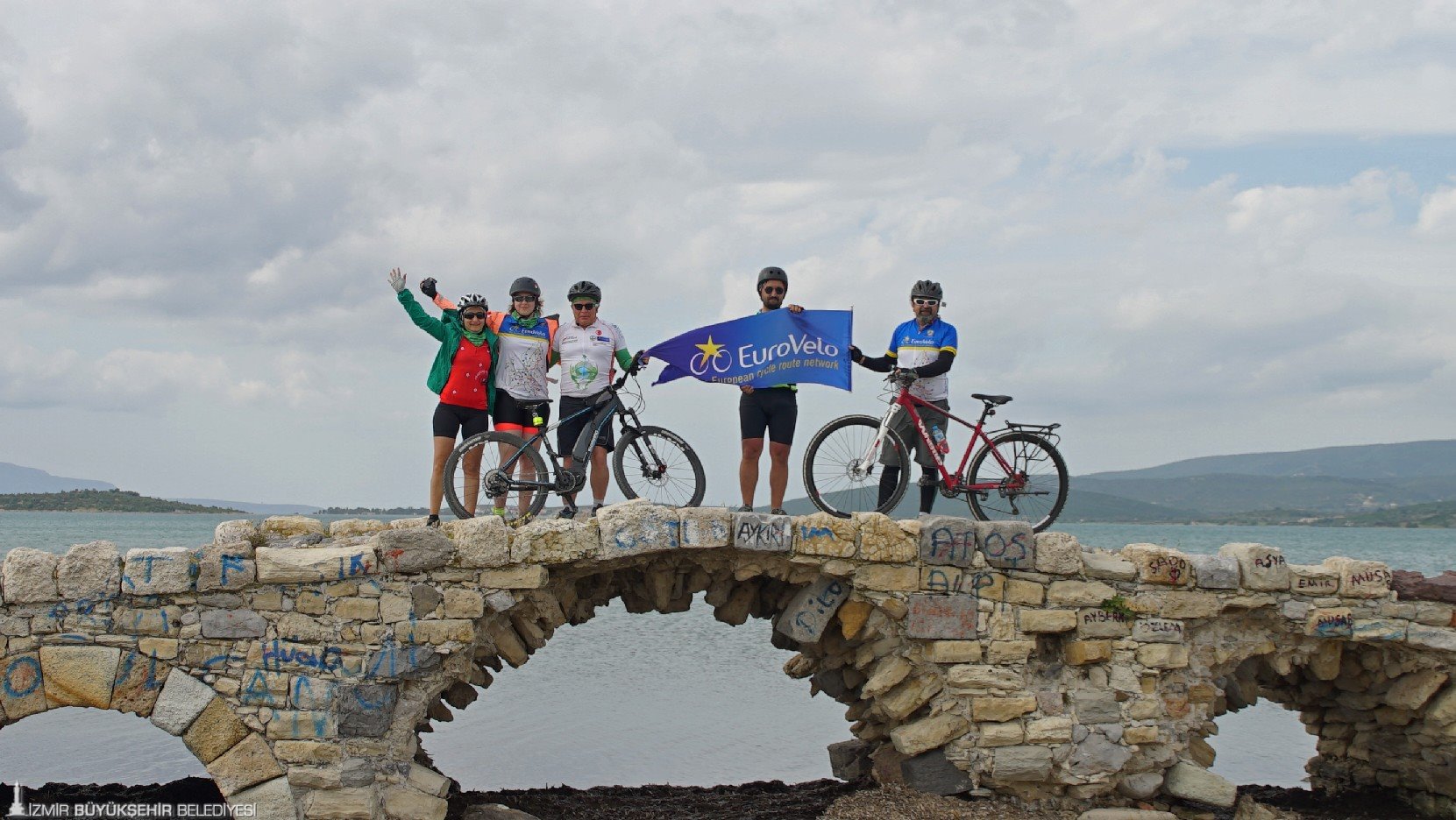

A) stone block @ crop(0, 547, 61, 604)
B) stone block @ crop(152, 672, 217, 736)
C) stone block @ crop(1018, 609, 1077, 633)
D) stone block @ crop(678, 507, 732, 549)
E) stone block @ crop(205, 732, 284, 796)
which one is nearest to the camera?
stone block @ crop(0, 547, 61, 604)

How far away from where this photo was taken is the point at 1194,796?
8.62m

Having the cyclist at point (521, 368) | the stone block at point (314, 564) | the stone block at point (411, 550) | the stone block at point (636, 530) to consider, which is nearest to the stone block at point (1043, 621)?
the stone block at point (636, 530)

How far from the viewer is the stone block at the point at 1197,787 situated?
8609 millimetres

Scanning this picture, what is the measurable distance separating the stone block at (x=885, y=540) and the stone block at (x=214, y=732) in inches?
171

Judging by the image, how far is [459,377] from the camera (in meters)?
8.46

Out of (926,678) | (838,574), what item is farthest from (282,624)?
(926,678)

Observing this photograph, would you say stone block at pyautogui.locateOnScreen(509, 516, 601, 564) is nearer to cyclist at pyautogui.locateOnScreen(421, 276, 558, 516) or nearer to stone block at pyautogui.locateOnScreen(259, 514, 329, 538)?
cyclist at pyautogui.locateOnScreen(421, 276, 558, 516)

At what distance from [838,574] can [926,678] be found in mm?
1073

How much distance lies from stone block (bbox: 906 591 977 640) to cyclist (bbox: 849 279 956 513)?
2.79ft

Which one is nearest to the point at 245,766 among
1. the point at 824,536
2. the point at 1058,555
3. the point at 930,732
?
the point at 824,536

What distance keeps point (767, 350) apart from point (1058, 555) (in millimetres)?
2649

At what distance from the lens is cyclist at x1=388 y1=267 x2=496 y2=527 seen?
8430 millimetres

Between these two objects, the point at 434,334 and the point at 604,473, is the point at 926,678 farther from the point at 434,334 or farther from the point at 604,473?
the point at 434,334

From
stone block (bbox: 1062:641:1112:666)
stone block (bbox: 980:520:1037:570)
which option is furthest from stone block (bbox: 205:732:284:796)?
stone block (bbox: 1062:641:1112:666)
